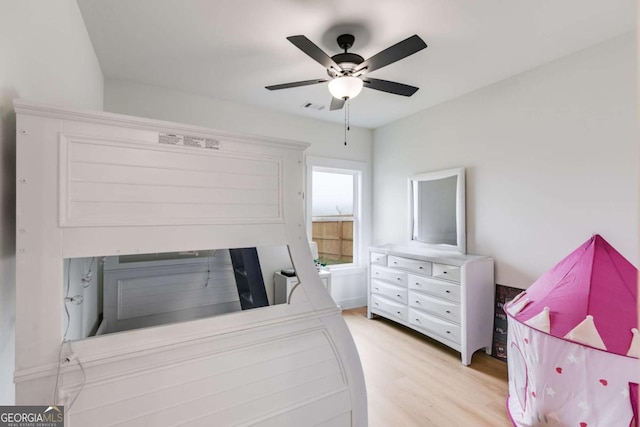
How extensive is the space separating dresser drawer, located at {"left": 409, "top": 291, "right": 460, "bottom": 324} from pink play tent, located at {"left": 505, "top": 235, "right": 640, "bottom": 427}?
0.79 m

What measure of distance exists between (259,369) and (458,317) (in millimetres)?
2369

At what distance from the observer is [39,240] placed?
0.85 metres

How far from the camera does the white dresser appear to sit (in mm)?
2795

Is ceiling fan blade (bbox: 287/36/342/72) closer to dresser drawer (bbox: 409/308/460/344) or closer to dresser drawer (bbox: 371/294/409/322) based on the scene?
dresser drawer (bbox: 409/308/460/344)

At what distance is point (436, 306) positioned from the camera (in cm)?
Result: 306

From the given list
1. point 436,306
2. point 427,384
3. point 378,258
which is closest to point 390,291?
point 378,258

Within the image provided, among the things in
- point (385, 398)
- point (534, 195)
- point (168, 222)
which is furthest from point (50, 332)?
point (534, 195)

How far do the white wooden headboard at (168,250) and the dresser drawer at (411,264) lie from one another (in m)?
2.10

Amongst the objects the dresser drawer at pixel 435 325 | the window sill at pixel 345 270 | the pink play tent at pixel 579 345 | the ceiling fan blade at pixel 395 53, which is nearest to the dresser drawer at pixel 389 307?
the dresser drawer at pixel 435 325

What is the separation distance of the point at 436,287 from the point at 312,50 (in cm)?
251

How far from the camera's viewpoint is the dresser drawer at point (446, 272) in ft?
9.36

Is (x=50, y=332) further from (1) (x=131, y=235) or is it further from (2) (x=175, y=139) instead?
(2) (x=175, y=139)

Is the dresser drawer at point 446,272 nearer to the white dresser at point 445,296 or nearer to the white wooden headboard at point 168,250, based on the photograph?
the white dresser at point 445,296

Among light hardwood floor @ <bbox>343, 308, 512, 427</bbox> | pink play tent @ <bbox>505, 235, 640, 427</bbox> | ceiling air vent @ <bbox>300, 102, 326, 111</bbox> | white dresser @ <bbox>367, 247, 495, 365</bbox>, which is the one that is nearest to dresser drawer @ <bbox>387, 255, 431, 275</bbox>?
white dresser @ <bbox>367, 247, 495, 365</bbox>
